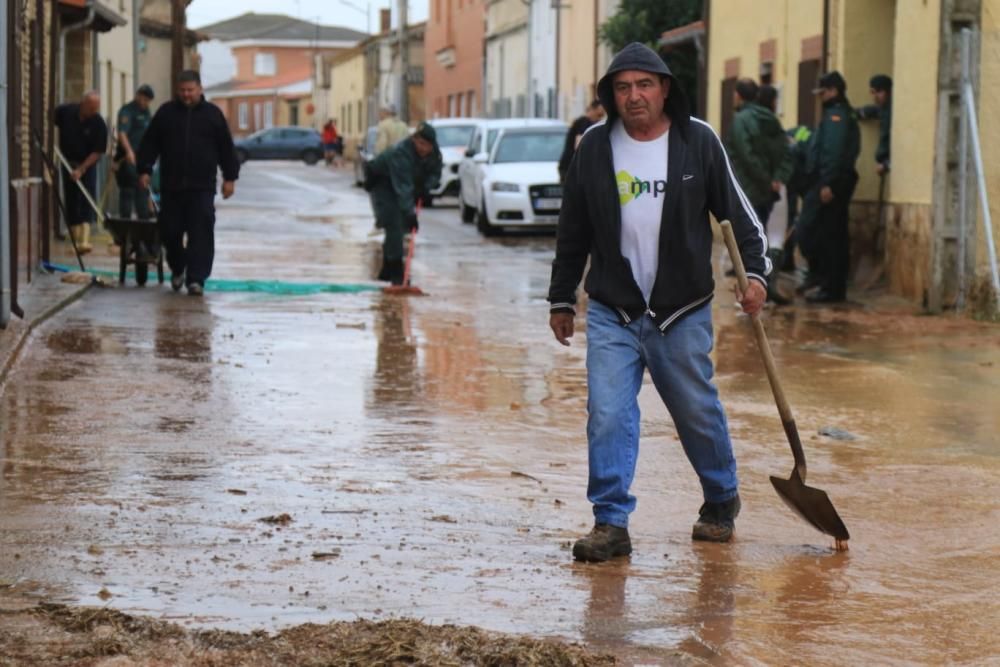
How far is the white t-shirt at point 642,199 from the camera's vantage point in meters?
6.44

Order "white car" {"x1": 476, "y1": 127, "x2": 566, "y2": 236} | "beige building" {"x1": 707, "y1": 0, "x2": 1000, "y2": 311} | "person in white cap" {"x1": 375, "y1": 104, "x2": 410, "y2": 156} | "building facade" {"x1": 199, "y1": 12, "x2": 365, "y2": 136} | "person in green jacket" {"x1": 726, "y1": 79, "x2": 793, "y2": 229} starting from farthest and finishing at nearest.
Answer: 1. "building facade" {"x1": 199, "y1": 12, "x2": 365, "y2": 136}
2. "person in white cap" {"x1": 375, "y1": 104, "x2": 410, "y2": 156}
3. "white car" {"x1": 476, "y1": 127, "x2": 566, "y2": 236}
4. "person in green jacket" {"x1": 726, "y1": 79, "x2": 793, "y2": 229}
5. "beige building" {"x1": 707, "y1": 0, "x2": 1000, "y2": 311}

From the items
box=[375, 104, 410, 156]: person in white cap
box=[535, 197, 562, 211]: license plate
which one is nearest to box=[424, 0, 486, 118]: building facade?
box=[375, 104, 410, 156]: person in white cap

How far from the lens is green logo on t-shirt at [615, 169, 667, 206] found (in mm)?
6438

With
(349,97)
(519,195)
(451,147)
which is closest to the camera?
(519,195)

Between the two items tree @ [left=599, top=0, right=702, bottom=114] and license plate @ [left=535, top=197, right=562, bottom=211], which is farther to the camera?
tree @ [left=599, top=0, right=702, bottom=114]

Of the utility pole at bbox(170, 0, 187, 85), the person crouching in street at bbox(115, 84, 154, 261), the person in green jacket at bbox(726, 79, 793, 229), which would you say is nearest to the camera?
the person in green jacket at bbox(726, 79, 793, 229)

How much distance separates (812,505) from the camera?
6625 millimetres

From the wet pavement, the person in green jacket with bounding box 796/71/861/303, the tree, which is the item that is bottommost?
the wet pavement

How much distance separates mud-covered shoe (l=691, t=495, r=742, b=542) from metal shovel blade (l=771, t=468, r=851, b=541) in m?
0.18

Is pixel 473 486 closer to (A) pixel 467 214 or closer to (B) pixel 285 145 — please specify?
(A) pixel 467 214

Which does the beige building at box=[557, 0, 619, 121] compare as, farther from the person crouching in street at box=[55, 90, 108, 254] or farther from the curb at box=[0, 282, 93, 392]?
the curb at box=[0, 282, 93, 392]

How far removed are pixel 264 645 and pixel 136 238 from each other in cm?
1172

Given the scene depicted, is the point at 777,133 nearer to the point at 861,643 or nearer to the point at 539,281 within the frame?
the point at 539,281

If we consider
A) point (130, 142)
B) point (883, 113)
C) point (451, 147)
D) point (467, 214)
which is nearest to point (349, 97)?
point (451, 147)
